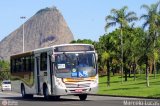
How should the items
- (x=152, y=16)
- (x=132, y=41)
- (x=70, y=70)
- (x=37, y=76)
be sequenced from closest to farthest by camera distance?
1. (x=70, y=70)
2. (x=37, y=76)
3. (x=152, y=16)
4. (x=132, y=41)

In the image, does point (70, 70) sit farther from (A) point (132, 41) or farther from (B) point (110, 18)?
(A) point (132, 41)

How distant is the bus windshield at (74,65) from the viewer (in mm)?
29672

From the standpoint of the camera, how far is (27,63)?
3534 cm

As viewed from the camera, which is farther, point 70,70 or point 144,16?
point 144,16

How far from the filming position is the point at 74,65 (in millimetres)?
29672

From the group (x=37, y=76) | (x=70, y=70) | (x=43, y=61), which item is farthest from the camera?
(x=37, y=76)

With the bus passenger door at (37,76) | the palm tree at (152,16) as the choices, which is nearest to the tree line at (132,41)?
the palm tree at (152,16)

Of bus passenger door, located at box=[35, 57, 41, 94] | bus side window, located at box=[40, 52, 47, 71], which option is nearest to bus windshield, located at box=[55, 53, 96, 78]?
Answer: bus side window, located at box=[40, 52, 47, 71]

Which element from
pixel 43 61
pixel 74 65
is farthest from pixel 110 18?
pixel 74 65

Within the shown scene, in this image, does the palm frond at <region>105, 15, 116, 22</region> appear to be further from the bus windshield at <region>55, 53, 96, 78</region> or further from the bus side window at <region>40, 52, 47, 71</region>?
the bus windshield at <region>55, 53, 96, 78</region>

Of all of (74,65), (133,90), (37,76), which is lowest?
(133,90)

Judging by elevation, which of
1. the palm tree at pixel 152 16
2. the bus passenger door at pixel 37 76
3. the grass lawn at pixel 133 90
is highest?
the palm tree at pixel 152 16

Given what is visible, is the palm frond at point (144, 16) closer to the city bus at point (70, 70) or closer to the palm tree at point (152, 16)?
the palm tree at point (152, 16)

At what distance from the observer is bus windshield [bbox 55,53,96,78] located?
29.7 metres
